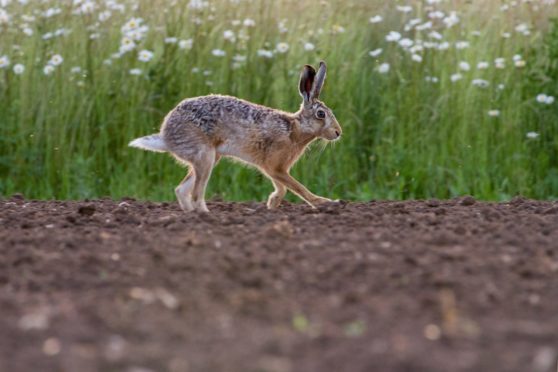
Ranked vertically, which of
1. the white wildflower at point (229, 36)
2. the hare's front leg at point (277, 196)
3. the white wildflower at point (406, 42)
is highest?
the white wildflower at point (229, 36)

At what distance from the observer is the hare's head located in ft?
26.7

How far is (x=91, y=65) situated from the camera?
32.7ft

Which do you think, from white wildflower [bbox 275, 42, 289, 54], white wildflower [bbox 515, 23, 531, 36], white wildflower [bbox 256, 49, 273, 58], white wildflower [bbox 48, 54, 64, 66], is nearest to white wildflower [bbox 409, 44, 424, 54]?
white wildflower [bbox 515, 23, 531, 36]

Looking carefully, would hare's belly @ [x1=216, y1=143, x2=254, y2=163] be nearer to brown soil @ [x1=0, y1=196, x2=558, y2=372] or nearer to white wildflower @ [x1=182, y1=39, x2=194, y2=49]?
brown soil @ [x1=0, y1=196, x2=558, y2=372]

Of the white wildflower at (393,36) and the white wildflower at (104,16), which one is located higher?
the white wildflower at (104,16)

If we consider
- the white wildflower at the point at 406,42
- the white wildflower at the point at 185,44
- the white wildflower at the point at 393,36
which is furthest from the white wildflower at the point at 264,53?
the white wildflower at the point at 406,42

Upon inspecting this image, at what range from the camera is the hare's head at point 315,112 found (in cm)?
815

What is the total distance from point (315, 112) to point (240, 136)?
2.38 feet

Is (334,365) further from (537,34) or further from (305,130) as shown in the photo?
(537,34)

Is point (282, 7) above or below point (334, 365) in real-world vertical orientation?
above

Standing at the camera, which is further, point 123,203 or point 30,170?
point 30,170

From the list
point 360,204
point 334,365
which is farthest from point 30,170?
point 334,365

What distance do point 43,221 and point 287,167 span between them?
2264 mm

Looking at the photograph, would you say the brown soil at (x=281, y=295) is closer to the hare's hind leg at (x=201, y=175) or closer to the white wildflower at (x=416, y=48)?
the hare's hind leg at (x=201, y=175)
